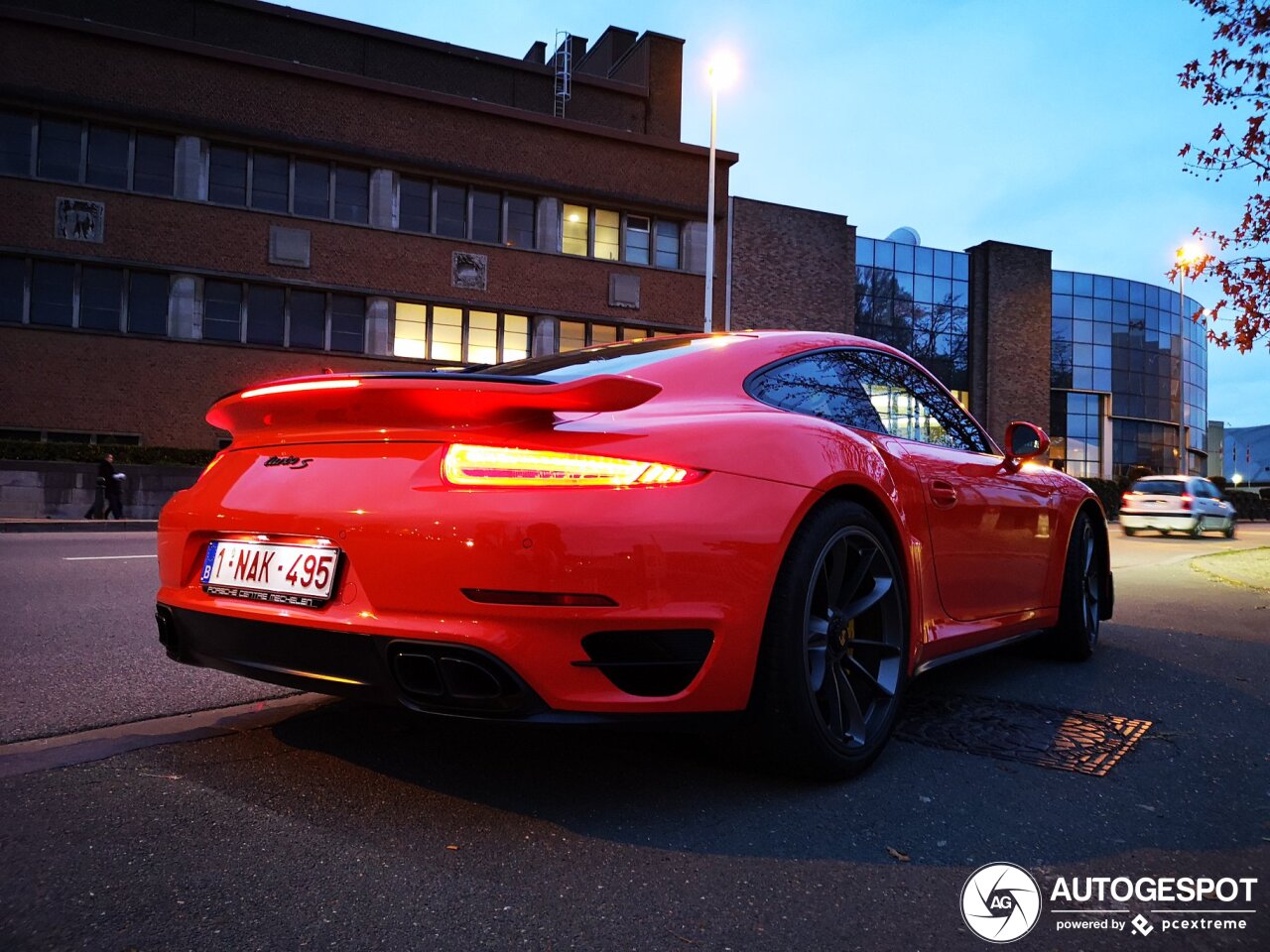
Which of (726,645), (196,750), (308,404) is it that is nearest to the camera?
(726,645)

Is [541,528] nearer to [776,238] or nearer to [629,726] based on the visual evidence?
[629,726]

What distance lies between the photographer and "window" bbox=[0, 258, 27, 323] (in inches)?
863

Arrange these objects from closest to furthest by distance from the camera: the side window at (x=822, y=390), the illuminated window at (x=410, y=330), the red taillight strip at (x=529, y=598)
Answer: the red taillight strip at (x=529, y=598) → the side window at (x=822, y=390) → the illuminated window at (x=410, y=330)

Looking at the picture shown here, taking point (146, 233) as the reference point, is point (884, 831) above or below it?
below

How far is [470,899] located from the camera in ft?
6.23

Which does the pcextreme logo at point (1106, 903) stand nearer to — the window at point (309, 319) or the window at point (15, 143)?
the window at point (309, 319)

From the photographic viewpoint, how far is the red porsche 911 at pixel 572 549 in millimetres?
2178

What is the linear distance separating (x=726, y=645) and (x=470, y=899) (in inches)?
33.4

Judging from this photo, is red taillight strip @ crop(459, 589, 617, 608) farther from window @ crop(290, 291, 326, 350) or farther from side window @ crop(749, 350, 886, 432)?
window @ crop(290, 291, 326, 350)

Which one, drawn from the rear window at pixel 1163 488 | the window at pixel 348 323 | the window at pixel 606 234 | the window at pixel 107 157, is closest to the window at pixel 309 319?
the window at pixel 348 323

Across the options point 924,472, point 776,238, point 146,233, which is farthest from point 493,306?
point 924,472

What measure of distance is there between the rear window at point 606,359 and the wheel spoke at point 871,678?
1114mm

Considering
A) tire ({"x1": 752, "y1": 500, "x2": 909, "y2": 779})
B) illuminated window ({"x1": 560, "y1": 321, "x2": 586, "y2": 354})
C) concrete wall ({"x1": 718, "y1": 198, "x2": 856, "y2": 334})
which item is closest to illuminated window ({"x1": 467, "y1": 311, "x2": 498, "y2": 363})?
illuminated window ({"x1": 560, "y1": 321, "x2": 586, "y2": 354})

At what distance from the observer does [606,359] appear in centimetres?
321
